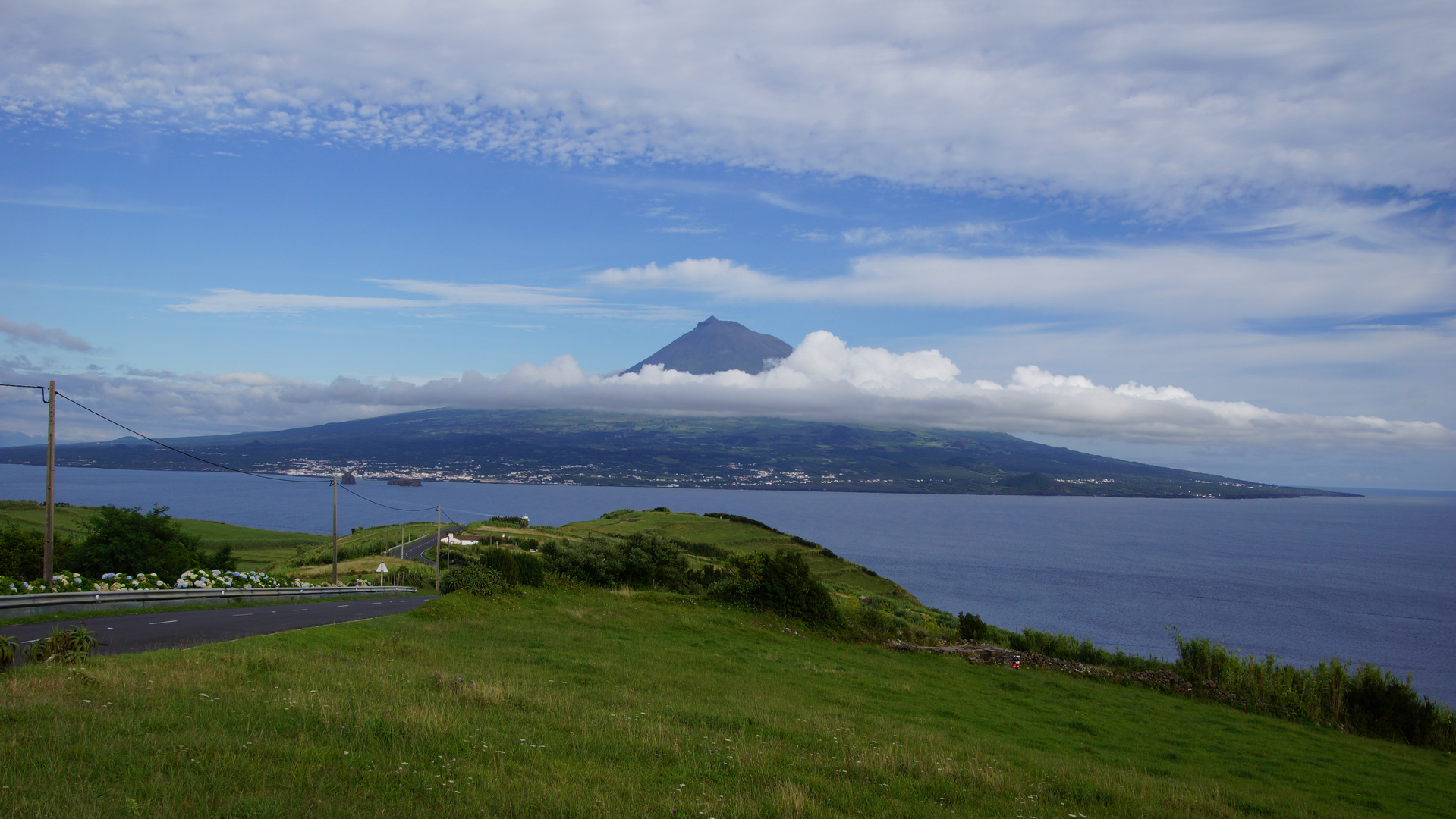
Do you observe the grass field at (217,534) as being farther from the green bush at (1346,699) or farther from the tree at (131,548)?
the green bush at (1346,699)

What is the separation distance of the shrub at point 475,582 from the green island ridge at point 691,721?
9 cm

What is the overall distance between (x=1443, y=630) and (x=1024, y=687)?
248 feet

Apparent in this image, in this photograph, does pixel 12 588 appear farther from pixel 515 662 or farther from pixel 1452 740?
pixel 1452 740

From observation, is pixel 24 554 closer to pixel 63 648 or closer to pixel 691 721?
pixel 63 648

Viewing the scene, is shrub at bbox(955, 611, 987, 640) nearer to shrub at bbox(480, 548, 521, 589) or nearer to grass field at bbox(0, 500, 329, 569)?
shrub at bbox(480, 548, 521, 589)

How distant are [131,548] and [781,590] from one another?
120ft

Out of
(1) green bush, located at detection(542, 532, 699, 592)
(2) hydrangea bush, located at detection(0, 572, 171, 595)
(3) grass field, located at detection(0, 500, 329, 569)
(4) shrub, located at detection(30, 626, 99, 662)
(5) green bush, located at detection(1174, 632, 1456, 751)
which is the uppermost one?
(4) shrub, located at detection(30, 626, 99, 662)

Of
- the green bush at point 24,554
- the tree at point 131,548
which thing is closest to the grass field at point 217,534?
the tree at point 131,548

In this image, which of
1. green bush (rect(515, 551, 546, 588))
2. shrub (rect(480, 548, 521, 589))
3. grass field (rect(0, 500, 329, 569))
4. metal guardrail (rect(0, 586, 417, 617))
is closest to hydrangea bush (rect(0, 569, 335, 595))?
metal guardrail (rect(0, 586, 417, 617))

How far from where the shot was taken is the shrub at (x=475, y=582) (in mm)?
24703

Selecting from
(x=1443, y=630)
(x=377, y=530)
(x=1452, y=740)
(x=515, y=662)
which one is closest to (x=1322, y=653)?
(x=1443, y=630)

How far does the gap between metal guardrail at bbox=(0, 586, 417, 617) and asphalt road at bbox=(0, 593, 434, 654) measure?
1.02 meters

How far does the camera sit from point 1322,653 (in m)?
59.7

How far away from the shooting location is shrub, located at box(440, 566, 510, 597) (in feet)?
81.0
